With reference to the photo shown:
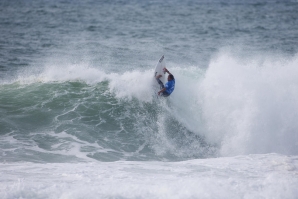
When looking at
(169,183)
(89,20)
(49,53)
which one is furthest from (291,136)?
(89,20)

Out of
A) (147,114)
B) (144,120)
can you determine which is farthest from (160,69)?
(144,120)

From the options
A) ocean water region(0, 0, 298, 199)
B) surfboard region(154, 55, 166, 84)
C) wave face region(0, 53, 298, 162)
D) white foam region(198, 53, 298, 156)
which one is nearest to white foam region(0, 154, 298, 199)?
ocean water region(0, 0, 298, 199)

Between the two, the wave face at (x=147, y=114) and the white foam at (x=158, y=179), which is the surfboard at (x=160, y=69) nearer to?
the wave face at (x=147, y=114)

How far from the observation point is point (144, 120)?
13.6 metres

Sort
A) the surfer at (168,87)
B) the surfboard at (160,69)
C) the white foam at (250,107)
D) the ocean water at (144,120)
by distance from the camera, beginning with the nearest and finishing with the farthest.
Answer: the ocean water at (144,120)
the white foam at (250,107)
the surfer at (168,87)
the surfboard at (160,69)

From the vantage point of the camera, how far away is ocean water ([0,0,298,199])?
8.80 m

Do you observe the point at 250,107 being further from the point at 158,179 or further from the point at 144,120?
the point at 158,179

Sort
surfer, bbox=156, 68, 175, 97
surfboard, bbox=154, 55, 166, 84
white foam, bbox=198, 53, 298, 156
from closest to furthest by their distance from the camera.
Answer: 1. white foam, bbox=198, 53, 298, 156
2. surfer, bbox=156, 68, 175, 97
3. surfboard, bbox=154, 55, 166, 84

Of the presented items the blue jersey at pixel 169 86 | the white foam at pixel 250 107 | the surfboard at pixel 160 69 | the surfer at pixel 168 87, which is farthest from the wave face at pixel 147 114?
the blue jersey at pixel 169 86

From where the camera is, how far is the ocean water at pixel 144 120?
28.9 ft

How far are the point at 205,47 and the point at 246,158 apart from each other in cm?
1394

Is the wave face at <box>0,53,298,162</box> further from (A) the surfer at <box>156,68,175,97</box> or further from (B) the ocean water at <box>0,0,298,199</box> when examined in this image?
(A) the surfer at <box>156,68,175,97</box>

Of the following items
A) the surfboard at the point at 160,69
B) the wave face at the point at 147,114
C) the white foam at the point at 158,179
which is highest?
the surfboard at the point at 160,69

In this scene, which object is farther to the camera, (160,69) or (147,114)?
(160,69)
